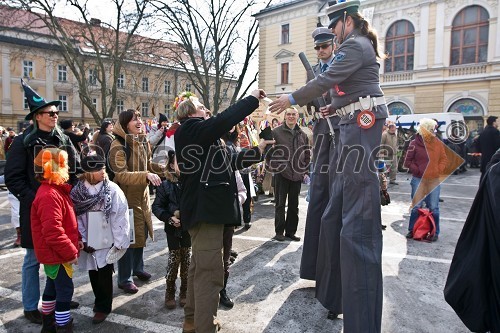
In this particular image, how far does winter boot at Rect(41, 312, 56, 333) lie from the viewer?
3.20 meters

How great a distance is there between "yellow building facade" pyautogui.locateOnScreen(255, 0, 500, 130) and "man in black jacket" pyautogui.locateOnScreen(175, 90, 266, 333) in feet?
83.4

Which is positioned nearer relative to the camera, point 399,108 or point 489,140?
point 489,140

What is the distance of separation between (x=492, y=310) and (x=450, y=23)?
90.2ft

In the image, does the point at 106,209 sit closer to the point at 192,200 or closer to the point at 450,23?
the point at 192,200

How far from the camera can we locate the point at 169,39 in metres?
23.0

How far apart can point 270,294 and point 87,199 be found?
2132 mm

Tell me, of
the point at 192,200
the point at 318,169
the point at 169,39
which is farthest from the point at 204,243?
the point at 169,39

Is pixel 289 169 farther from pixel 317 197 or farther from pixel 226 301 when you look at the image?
pixel 226 301

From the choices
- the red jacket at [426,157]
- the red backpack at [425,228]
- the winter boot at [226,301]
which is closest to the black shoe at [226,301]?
the winter boot at [226,301]

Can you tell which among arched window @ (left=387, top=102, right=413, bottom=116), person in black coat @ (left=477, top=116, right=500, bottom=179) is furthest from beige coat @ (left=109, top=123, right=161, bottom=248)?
arched window @ (left=387, top=102, right=413, bottom=116)

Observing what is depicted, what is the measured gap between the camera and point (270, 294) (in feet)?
12.8

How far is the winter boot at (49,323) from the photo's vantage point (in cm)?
320

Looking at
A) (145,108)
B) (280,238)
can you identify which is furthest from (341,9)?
(145,108)

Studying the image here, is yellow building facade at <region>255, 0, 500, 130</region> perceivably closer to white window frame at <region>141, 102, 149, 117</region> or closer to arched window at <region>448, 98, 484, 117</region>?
arched window at <region>448, 98, 484, 117</region>
